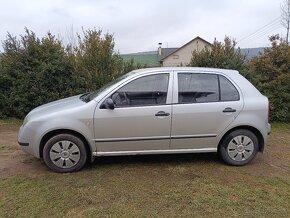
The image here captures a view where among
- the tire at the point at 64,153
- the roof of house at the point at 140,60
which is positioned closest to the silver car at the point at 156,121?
the tire at the point at 64,153

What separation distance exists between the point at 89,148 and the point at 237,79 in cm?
269

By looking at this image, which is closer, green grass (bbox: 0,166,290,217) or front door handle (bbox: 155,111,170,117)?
green grass (bbox: 0,166,290,217)

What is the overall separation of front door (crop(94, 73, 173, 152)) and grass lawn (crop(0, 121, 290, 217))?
418 millimetres

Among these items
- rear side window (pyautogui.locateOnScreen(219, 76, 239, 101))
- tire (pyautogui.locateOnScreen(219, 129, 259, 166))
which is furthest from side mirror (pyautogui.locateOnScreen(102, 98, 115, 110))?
tire (pyautogui.locateOnScreen(219, 129, 259, 166))

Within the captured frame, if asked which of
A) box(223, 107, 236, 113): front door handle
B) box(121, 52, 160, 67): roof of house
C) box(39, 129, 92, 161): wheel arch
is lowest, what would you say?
box(39, 129, 92, 161): wheel arch

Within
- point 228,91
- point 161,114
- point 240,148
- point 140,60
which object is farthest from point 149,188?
point 140,60

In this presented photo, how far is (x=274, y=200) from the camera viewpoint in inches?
148

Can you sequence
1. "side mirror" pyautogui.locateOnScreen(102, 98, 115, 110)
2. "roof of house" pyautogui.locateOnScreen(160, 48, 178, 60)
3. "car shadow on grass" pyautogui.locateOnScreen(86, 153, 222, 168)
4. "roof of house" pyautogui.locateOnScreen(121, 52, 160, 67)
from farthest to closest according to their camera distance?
1. "roof of house" pyautogui.locateOnScreen(160, 48, 178, 60)
2. "roof of house" pyautogui.locateOnScreen(121, 52, 160, 67)
3. "car shadow on grass" pyautogui.locateOnScreen(86, 153, 222, 168)
4. "side mirror" pyautogui.locateOnScreen(102, 98, 115, 110)

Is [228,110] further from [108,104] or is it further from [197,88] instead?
[108,104]

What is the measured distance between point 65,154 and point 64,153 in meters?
0.02

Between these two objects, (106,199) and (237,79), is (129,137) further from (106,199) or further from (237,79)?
(237,79)

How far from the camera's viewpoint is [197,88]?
4.80 meters

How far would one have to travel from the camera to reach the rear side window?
4.82 m

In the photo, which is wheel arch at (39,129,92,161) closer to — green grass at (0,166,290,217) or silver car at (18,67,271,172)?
silver car at (18,67,271,172)
